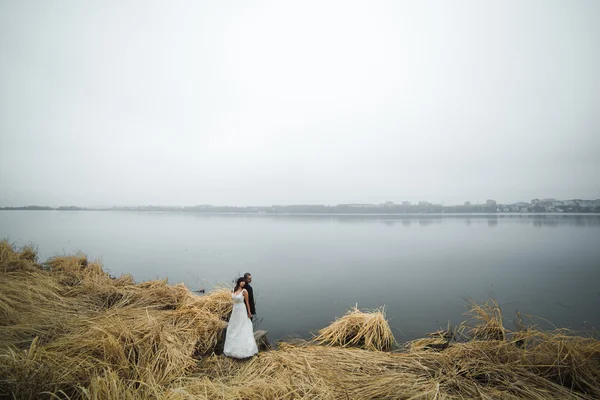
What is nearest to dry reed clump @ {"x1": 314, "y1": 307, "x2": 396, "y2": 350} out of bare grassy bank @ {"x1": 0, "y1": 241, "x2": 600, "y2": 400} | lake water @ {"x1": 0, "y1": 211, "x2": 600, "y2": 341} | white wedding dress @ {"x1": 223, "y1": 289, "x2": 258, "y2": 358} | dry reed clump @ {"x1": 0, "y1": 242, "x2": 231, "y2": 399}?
bare grassy bank @ {"x1": 0, "y1": 241, "x2": 600, "y2": 400}

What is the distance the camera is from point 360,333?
664 cm

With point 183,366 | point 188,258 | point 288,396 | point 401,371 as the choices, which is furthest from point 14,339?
point 188,258

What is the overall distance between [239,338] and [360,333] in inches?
117

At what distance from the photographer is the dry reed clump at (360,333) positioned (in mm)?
6555

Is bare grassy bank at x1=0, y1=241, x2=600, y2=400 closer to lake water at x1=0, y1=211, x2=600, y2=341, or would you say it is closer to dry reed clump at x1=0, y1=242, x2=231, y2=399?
dry reed clump at x1=0, y1=242, x2=231, y2=399

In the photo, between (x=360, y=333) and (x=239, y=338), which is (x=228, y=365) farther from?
(x=360, y=333)

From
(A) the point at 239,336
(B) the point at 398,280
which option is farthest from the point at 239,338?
(B) the point at 398,280

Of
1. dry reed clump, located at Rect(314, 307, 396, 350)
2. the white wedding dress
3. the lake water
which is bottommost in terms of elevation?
the lake water

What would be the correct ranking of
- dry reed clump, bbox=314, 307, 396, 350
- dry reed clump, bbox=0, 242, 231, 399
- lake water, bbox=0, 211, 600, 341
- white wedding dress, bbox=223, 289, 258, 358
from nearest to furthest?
dry reed clump, bbox=0, 242, 231, 399, white wedding dress, bbox=223, 289, 258, 358, dry reed clump, bbox=314, 307, 396, 350, lake water, bbox=0, 211, 600, 341

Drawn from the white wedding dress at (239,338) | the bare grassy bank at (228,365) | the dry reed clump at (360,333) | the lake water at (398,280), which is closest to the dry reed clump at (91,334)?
the bare grassy bank at (228,365)

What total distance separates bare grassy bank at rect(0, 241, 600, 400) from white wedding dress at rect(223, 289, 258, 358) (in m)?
0.20

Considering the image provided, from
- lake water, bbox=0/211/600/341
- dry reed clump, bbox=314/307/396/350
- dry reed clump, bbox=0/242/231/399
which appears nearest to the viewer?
dry reed clump, bbox=0/242/231/399

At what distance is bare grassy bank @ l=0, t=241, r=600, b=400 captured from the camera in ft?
10.5

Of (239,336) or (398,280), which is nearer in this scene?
(239,336)
